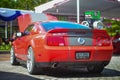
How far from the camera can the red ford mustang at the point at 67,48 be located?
8172mm

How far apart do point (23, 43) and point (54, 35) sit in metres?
1.61

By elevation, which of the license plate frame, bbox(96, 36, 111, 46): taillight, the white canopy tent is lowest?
the license plate frame

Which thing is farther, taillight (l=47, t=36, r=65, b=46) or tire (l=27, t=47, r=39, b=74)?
tire (l=27, t=47, r=39, b=74)

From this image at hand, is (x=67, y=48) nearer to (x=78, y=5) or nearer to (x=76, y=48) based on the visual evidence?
(x=76, y=48)

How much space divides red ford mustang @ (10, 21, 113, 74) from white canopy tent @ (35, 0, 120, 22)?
31.9ft

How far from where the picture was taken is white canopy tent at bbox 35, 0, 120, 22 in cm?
2008

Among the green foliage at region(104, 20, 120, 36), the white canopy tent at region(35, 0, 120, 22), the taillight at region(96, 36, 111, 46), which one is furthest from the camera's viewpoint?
the green foliage at region(104, 20, 120, 36)

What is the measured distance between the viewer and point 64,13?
23500 millimetres

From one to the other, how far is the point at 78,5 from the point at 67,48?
10193 mm

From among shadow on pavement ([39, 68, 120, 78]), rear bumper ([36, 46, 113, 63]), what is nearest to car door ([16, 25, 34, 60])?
shadow on pavement ([39, 68, 120, 78])

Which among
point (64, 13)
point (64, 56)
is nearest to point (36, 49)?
point (64, 56)

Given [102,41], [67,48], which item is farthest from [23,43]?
[102,41]

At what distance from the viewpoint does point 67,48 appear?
26.8 feet

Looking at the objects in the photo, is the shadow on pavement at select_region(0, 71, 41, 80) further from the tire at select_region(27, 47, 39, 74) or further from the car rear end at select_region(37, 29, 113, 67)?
the car rear end at select_region(37, 29, 113, 67)
